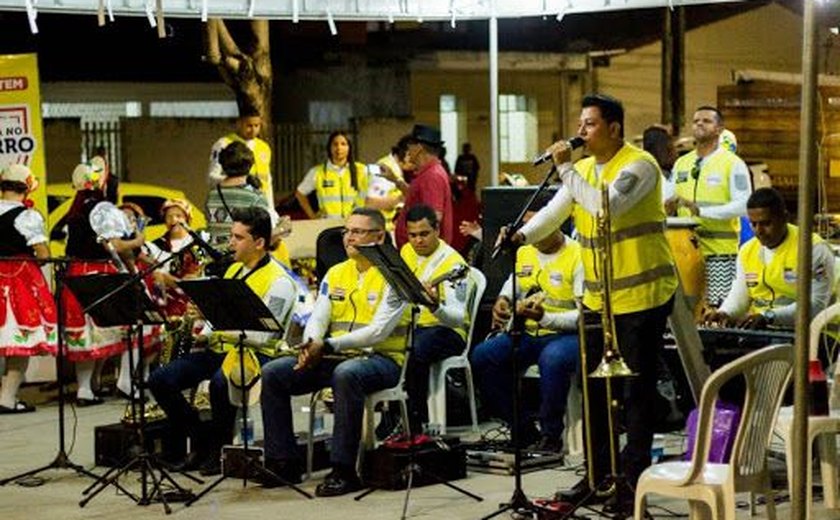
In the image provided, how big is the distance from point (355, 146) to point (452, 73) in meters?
3.22

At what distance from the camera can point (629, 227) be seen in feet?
24.7

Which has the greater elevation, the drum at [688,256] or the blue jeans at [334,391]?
the drum at [688,256]

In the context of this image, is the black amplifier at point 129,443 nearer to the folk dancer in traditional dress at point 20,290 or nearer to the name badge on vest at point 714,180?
the folk dancer in traditional dress at point 20,290

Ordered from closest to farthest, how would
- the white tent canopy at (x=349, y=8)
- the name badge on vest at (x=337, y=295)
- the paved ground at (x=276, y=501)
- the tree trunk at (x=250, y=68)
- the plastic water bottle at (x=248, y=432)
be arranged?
the paved ground at (x=276, y=501)
the plastic water bottle at (x=248, y=432)
the name badge on vest at (x=337, y=295)
the white tent canopy at (x=349, y=8)
the tree trunk at (x=250, y=68)

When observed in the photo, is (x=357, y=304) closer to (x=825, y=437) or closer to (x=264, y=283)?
(x=264, y=283)

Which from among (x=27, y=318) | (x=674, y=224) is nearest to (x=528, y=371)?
(x=674, y=224)

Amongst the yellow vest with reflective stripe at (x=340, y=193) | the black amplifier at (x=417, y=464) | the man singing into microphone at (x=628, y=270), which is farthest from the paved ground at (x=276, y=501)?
the yellow vest with reflective stripe at (x=340, y=193)

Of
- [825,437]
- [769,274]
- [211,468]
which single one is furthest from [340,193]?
[825,437]

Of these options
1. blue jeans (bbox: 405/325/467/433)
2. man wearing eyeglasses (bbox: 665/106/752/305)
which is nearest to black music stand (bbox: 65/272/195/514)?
blue jeans (bbox: 405/325/467/433)

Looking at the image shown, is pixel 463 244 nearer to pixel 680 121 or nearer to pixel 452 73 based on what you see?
pixel 680 121

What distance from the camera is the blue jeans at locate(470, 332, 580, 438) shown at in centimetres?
905

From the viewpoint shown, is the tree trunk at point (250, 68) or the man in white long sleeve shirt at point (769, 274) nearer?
the man in white long sleeve shirt at point (769, 274)

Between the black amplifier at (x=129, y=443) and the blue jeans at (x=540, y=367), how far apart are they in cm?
178

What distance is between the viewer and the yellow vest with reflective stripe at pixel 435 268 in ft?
31.4
